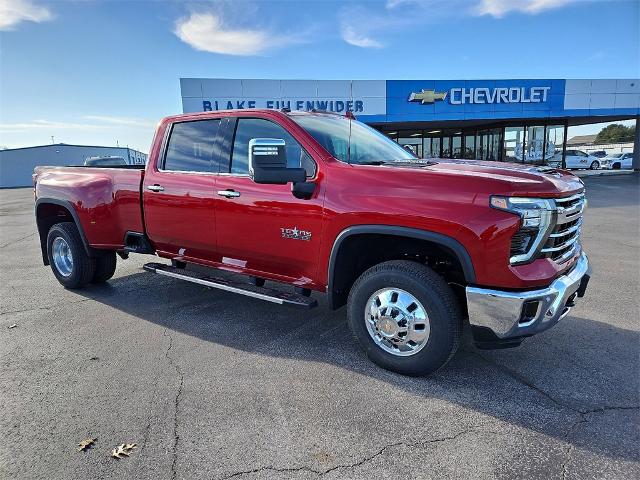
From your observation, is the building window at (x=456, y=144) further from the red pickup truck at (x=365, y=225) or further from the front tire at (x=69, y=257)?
the front tire at (x=69, y=257)

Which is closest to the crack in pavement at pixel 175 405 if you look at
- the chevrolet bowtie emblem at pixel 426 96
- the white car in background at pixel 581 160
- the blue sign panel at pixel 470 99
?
the blue sign panel at pixel 470 99

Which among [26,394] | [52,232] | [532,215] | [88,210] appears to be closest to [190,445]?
[26,394]

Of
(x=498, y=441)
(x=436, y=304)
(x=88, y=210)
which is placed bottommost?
(x=498, y=441)

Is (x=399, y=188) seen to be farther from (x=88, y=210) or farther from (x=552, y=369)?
(x=88, y=210)

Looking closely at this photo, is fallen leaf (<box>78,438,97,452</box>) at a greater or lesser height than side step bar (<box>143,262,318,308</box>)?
lesser

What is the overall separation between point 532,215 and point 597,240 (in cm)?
658

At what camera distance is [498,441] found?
2602mm

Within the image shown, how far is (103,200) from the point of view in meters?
5.05

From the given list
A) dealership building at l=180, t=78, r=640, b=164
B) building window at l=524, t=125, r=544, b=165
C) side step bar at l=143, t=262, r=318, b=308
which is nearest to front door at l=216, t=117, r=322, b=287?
side step bar at l=143, t=262, r=318, b=308

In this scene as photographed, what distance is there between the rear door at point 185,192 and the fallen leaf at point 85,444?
2.02m

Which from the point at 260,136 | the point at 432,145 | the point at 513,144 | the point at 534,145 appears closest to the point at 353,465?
the point at 260,136

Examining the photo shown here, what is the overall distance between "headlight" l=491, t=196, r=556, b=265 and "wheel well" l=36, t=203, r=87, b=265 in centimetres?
531

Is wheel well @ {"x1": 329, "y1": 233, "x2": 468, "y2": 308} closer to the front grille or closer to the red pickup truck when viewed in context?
the red pickup truck

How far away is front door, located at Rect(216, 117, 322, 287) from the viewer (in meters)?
3.57
